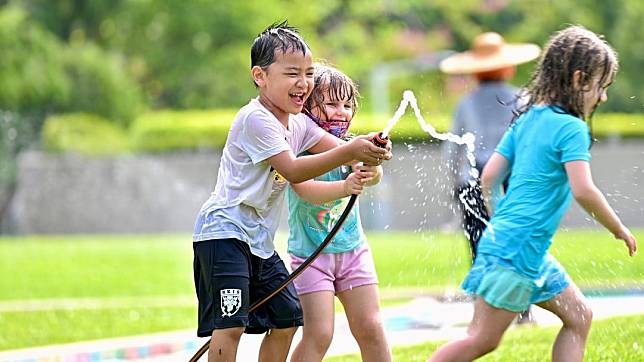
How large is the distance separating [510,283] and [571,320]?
310mm

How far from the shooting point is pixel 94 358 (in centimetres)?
593

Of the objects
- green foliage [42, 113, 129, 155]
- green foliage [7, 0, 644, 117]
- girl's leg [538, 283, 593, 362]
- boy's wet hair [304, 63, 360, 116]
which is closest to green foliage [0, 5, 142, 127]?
green foliage [7, 0, 644, 117]

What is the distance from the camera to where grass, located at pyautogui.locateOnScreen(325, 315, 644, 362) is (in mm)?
5086

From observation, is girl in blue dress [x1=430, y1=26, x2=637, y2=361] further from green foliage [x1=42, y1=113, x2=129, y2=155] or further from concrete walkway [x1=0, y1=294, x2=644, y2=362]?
green foliage [x1=42, y1=113, x2=129, y2=155]

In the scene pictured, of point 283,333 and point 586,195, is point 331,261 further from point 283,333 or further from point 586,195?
point 586,195

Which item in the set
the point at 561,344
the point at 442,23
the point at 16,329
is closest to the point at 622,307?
the point at 561,344

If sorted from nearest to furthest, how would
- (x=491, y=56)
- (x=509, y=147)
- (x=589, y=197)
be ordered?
(x=589, y=197) → (x=509, y=147) → (x=491, y=56)

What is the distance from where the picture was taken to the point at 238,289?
3.99 m

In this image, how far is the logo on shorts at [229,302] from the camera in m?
3.98

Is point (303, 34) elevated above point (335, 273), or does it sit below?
above

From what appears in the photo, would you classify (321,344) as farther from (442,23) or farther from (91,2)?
(442,23)

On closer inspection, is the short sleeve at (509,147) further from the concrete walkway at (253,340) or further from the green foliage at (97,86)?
the green foliage at (97,86)

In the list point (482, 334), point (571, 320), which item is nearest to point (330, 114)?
point (482, 334)

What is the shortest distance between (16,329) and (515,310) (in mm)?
3835
